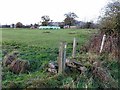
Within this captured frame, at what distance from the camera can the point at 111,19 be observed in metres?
15.3

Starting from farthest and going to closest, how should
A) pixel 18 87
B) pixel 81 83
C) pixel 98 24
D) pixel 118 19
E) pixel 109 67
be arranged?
pixel 98 24 → pixel 118 19 → pixel 109 67 → pixel 81 83 → pixel 18 87

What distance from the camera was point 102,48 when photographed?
1277 cm

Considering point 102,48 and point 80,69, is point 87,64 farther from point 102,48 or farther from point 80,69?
point 102,48

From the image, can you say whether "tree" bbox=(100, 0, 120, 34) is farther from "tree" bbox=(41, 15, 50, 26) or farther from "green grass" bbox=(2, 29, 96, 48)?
"tree" bbox=(41, 15, 50, 26)

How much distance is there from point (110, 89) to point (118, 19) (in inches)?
279

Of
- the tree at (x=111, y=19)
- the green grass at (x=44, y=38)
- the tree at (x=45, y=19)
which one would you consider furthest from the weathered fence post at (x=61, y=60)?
the tree at (x=45, y=19)

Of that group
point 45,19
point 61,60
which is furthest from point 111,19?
point 45,19

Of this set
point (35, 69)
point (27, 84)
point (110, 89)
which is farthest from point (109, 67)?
point (27, 84)

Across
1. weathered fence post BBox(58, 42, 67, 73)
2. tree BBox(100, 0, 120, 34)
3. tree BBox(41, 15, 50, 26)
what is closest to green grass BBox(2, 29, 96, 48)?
tree BBox(100, 0, 120, 34)

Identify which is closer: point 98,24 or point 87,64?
point 87,64

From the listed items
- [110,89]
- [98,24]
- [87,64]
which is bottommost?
[110,89]

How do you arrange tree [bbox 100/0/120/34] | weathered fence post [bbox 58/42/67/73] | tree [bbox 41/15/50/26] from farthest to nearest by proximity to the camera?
tree [bbox 41/15/50/26] < tree [bbox 100/0/120/34] < weathered fence post [bbox 58/42/67/73]

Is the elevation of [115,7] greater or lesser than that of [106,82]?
greater

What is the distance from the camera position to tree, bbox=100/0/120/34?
1492cm
